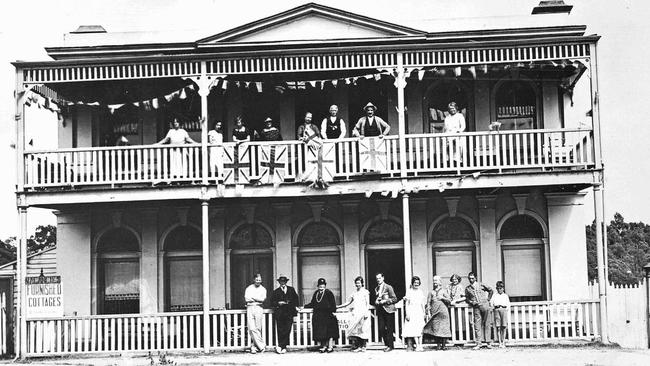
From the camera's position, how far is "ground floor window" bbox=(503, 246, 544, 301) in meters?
21.8

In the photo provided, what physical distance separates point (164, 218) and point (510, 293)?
867 centimetres

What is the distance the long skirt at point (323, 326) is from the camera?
18875 mm

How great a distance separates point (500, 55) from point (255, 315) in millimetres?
7660

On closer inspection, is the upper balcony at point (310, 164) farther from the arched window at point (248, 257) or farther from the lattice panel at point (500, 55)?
the arched window at point (248, 257)

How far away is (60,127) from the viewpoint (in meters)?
22.8

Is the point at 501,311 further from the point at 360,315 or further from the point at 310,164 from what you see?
the point at 310,164

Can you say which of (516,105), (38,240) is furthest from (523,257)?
(38,240)

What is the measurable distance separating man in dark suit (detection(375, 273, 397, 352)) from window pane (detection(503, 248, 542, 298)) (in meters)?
4.12

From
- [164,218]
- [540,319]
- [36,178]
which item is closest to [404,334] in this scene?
[540,319]

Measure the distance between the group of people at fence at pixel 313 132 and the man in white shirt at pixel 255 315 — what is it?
2849mm

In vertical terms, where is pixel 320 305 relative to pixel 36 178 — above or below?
below

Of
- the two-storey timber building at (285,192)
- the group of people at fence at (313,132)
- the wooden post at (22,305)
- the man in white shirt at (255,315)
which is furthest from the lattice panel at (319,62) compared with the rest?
the wooden post at (22,305)

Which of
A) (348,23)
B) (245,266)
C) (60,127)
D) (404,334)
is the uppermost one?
(348,23)

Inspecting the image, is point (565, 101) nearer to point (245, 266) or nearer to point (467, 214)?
point (467, 214)
